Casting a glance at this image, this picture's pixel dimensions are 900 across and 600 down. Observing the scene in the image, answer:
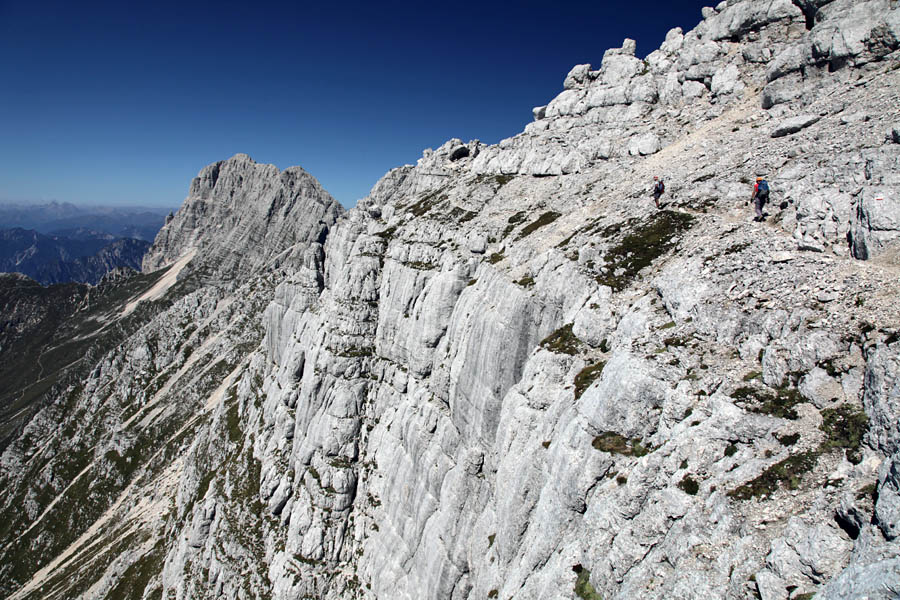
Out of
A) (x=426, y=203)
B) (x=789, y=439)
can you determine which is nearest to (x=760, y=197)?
(x=789, y=439)

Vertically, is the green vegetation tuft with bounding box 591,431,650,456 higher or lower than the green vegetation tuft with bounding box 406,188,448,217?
lower

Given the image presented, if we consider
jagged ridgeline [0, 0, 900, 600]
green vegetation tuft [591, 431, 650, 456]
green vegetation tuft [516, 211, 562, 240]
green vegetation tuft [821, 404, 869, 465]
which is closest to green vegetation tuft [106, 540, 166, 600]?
jagged ridgeline [0, 0, 900, 600]

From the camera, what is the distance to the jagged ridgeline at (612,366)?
14.9 m

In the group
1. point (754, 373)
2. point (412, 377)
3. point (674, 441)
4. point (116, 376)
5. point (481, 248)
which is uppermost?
point (481, 248)

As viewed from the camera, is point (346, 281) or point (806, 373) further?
point (346, 281)

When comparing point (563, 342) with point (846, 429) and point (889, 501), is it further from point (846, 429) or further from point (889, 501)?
point (889, 501)

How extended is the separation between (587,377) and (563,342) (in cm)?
454

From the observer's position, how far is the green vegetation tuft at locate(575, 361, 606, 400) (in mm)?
25413

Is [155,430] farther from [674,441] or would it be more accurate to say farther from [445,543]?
[674,441]

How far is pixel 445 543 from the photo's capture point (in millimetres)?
39875

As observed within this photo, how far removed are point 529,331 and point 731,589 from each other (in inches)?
902

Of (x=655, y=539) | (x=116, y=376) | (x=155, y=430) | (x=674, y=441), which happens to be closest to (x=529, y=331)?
(x=674, y=441)

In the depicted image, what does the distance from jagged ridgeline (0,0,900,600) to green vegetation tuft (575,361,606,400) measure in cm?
48

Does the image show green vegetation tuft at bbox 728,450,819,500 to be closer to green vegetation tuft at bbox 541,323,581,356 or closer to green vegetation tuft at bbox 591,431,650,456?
green vegetation tuft at bbox 591,431,650,456
